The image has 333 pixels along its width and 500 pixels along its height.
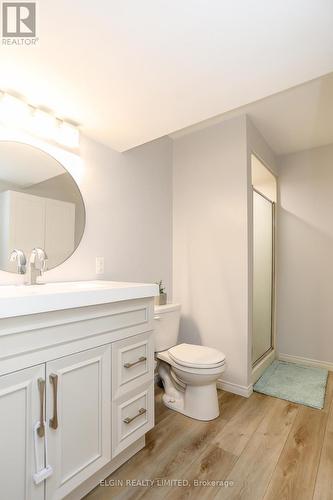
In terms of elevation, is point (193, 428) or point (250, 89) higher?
point (250, 89)

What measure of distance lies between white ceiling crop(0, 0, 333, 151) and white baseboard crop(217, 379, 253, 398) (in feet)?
6.76

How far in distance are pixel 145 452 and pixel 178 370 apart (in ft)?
1.64

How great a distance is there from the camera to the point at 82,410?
3.69 feet

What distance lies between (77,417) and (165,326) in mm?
1027

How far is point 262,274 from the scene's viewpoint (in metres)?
2.58

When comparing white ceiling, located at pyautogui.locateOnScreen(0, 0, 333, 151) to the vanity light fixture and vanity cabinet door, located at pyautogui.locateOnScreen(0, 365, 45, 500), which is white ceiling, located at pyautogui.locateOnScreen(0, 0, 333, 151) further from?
vanity cabinet door, located at pyautogui.locateOnScreen(0, 365, 45, 500)

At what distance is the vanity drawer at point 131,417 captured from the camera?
1269 mm

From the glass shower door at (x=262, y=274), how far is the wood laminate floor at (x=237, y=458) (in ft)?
2.06

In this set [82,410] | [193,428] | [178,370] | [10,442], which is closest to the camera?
[10,442]

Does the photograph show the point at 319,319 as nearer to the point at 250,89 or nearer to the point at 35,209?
the point at 250,89

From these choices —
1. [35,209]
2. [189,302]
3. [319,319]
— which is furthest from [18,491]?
[319,319]

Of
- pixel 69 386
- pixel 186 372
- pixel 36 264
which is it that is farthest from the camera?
pixel 186 372

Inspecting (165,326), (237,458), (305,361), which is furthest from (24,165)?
(305,361)

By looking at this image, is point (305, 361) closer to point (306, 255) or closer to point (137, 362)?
point (306, 255)
